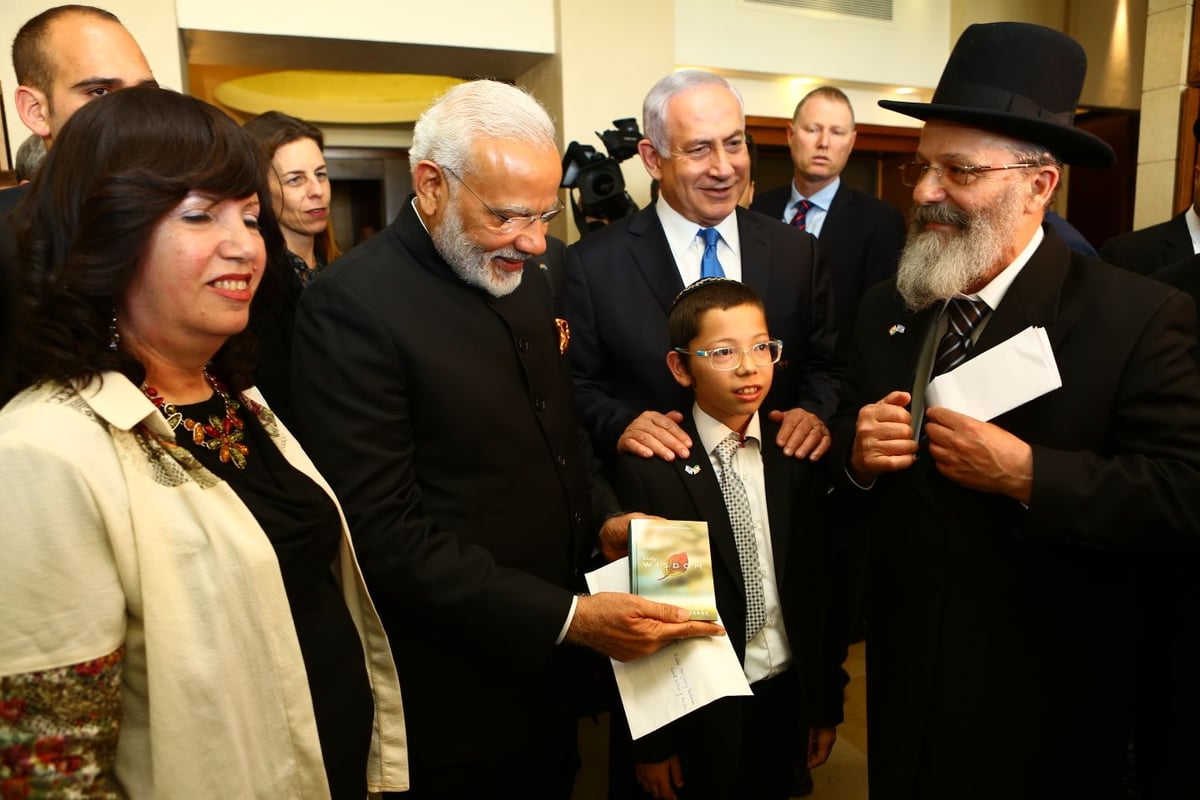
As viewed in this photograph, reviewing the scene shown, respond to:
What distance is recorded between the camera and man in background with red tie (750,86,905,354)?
347 cm

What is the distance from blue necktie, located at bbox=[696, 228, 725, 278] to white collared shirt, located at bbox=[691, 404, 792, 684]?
0.59 m

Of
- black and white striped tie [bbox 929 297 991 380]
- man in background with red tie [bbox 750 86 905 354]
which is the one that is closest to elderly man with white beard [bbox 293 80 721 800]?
black and white striped tie [bbox 929 297 991 380]

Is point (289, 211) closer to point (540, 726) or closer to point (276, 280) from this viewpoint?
point (276, 280)

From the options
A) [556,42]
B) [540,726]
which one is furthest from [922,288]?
[556,42]

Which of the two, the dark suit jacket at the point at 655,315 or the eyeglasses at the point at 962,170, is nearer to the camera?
the eyeglasses at the point at 962,170

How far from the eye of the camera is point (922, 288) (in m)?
1.68

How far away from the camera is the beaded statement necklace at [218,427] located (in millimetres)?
1182

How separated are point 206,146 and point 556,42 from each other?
4.02m

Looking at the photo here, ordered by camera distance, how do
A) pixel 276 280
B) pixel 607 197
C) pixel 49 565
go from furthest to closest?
pixel 607 197
pixel 276 280
pixel 49 565

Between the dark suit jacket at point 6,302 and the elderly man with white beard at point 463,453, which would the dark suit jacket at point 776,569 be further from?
the dark suit jacket at point 6,302

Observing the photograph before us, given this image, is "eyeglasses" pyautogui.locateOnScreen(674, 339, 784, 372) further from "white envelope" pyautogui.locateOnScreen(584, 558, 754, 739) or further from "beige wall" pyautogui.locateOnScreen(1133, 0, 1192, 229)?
"beige wall" pyautogui.locateOnScreen(1133, 0, 1192, 229)

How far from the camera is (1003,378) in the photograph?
1.44 m

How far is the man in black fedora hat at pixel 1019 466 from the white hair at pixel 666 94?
2.42ft

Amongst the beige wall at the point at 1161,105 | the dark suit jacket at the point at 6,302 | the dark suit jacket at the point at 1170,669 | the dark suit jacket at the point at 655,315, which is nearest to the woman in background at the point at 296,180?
the dark suit jacket at the point at 655,315
